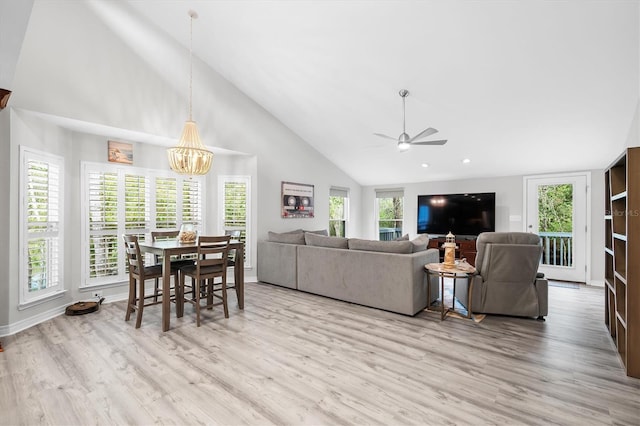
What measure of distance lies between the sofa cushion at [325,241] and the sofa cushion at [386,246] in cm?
22

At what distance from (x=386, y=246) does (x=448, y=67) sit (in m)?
2.36

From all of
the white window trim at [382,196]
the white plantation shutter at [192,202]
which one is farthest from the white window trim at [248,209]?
the white window trim at [382,196]

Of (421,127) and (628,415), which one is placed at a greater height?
(421,127)

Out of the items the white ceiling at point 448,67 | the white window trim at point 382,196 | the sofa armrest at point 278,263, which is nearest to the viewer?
the white ceiling at point 448,67

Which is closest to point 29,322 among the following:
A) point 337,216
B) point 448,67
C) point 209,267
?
point 209,267

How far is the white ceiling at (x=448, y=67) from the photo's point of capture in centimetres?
308

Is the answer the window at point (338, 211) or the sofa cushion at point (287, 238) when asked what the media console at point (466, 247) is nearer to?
the window at point (338, 211)

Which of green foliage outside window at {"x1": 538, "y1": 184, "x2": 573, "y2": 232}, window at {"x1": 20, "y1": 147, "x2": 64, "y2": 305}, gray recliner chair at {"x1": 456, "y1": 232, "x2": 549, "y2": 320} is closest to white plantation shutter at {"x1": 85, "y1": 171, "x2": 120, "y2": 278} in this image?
window at {"x1": 20, "y1": 147, "x2": 64, "y2": 305}

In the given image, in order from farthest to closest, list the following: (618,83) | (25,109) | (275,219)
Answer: (275,219), (618,83), (25,109)

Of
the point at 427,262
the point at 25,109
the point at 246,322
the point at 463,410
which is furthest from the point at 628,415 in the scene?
the point at 25,109

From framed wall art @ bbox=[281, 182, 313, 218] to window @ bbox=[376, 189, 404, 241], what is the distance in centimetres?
228

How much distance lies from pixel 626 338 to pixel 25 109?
236 inches

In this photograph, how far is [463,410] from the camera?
6.36ft

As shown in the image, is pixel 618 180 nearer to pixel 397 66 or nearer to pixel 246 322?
pixel 397 66
